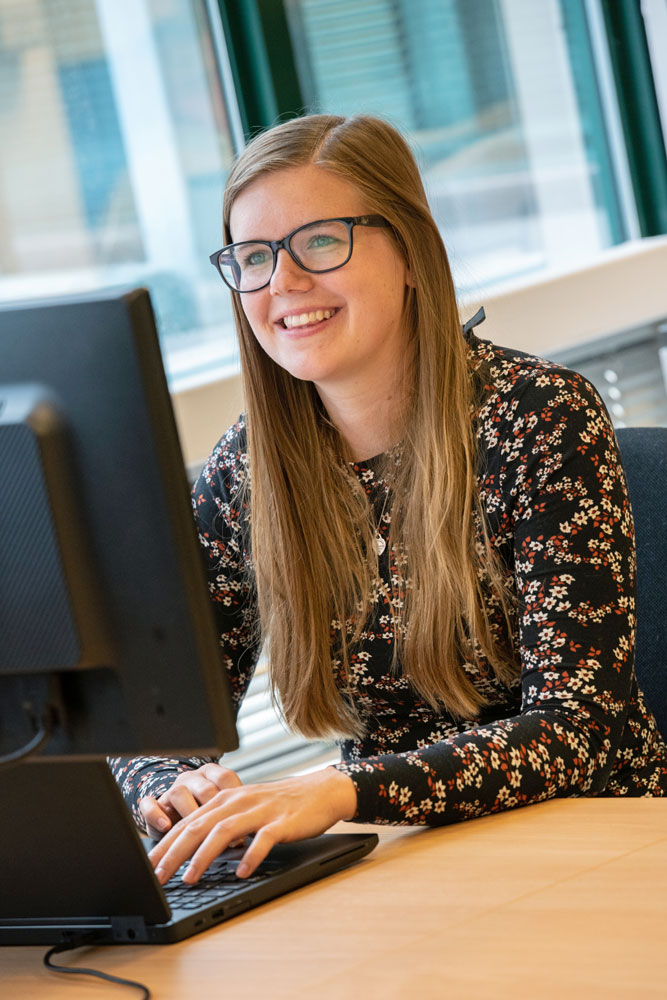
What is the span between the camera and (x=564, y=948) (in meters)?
0.82

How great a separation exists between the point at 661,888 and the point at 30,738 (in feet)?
1.52

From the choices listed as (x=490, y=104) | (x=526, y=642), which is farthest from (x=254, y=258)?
(x=490, y=104)

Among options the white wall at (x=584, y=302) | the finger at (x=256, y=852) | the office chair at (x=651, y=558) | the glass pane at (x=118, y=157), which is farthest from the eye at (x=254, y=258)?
the white wall at (x=584, y=302)

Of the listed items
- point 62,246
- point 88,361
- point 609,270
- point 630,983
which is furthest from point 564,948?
point 609,270

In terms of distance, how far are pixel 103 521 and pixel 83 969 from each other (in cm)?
38

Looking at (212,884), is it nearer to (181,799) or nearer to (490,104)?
(181,799)

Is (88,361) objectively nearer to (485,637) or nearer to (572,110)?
(485,637)

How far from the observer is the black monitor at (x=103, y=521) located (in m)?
0.79

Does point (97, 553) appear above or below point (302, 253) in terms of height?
below

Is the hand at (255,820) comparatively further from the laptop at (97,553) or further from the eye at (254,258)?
the eye at (254,258)

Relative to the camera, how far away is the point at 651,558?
1.55 meters

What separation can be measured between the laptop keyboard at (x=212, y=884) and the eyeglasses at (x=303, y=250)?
0.72 meters

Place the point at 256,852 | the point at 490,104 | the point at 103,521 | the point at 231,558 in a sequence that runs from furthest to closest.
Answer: the point at 490,104, the point at 231,558, the point at 256,852, the point at 103,521

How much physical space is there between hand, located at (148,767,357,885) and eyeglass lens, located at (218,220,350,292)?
2.13 ft
